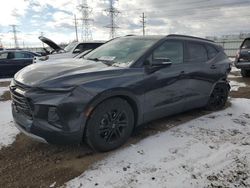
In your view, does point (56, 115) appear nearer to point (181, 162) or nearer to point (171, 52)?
point (181, 162)

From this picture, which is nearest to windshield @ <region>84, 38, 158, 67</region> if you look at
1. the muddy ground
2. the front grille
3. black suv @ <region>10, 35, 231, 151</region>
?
black suv @ <region>10, 35, 231, 151</region>

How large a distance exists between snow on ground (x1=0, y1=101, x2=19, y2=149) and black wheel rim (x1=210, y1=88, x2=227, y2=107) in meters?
3.96

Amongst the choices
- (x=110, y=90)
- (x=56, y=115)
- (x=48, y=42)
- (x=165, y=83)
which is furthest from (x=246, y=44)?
(x=56, y=115)

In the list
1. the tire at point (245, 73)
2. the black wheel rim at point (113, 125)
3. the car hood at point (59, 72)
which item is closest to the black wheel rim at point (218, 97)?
the black wheel rim at point (113, 125)

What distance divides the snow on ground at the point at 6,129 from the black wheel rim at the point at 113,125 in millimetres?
1604

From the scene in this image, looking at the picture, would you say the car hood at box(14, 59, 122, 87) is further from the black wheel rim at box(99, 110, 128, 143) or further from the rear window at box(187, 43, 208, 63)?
the rear window at box(187, 43, 208, 63)

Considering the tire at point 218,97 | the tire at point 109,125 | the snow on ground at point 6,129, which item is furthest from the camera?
the tire at point 218,97

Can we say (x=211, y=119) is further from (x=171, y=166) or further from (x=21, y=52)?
(x=21, y=52)

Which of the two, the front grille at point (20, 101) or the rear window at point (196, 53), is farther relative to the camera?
the rear window at point (196, 53)

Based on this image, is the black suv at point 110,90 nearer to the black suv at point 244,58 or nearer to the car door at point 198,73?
the car door at point 198,73

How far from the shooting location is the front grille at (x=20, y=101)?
3.49 metres

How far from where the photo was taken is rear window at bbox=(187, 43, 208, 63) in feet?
16.9

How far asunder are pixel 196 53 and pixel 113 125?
2437 mm

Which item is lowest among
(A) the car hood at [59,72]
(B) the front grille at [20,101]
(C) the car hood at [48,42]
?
(B) the front grille at [20,101]
